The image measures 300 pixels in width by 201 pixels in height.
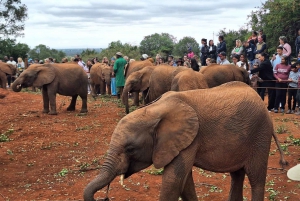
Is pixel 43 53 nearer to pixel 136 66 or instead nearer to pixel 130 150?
pixel 136 66

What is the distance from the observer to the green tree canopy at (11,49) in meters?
37.0

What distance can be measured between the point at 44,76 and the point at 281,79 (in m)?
7.55

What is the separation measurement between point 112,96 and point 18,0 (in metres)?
18.5

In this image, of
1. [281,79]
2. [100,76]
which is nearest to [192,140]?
[281,79]

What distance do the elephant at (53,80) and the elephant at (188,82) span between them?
460cm

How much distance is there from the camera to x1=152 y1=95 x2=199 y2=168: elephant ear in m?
4.94

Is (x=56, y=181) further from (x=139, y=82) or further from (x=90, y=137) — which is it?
(x=139, y=82)

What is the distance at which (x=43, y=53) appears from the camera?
61.5 meters

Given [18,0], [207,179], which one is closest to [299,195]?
[207,179]

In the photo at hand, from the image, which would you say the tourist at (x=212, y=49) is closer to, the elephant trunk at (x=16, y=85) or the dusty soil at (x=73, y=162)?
the dusty soil at (x=73, y=162)

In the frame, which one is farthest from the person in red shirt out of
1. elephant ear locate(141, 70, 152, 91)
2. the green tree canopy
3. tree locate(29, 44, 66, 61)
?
tree locate(29, 44, 66, 61)

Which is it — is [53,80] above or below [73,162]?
above

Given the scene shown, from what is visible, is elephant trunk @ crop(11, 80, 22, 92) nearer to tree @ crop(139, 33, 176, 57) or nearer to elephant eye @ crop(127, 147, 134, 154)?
elephant eye @ crop(127, 147, 134, 154)

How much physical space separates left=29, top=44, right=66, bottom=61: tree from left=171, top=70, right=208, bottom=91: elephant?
154ft
